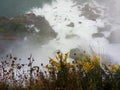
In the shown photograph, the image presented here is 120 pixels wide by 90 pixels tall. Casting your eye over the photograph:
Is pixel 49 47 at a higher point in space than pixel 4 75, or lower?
higher

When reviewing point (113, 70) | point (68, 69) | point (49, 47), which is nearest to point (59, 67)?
point (68, 69)

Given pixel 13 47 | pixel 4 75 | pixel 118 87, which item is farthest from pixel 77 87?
pixel 13 47

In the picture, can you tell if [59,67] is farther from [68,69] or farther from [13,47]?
[13,47]

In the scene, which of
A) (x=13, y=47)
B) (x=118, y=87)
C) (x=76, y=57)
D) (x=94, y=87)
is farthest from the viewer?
(x=13, y=47)

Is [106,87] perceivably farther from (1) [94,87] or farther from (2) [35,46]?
(2) [35,46]

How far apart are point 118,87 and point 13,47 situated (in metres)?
120

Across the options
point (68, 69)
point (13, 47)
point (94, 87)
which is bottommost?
point (94, 87)

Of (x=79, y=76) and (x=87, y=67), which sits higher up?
(x=87, y=67)

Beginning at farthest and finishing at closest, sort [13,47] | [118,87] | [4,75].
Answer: [13,47]
[4,75]
[118,87]

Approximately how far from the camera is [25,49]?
423 ft

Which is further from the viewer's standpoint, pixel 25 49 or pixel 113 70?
pixel 25 49

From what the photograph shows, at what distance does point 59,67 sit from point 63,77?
0.20m

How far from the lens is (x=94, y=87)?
5371mm

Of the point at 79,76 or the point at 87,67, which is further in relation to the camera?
the point at 79,76
